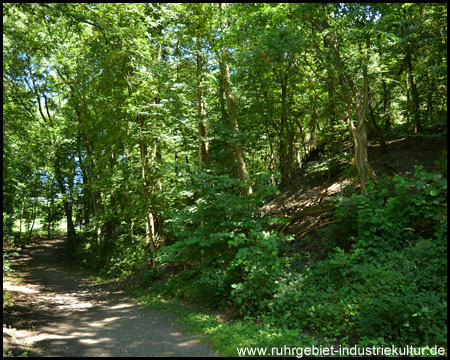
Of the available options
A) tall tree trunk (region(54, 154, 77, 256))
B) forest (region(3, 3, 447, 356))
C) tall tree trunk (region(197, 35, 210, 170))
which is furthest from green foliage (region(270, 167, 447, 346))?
tall tree trunk (region(54, 154, 77, 256))

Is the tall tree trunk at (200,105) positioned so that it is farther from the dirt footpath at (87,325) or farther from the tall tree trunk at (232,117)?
the dirt footpath at (87,325)

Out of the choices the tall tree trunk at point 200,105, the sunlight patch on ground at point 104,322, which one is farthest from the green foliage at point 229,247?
the tall tree trunk at point 200,105

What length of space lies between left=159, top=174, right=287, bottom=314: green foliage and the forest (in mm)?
42

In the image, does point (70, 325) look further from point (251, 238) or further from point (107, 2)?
point (107, 2)

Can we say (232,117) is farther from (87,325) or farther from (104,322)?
(87,325)

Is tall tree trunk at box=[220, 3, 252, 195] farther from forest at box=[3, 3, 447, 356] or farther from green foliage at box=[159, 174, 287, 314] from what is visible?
green foliage at box=[159, 174, 287, 314]

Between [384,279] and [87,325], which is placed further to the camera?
[87,325]

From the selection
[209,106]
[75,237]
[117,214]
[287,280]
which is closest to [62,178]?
[75,237]

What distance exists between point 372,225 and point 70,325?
728 cm

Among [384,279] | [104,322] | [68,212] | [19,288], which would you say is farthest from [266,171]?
[68,212]

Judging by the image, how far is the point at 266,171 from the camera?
7.49m

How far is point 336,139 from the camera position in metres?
12.8

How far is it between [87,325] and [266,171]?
569 centimetres

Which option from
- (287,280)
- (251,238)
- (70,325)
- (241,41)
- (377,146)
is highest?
(241,41)
